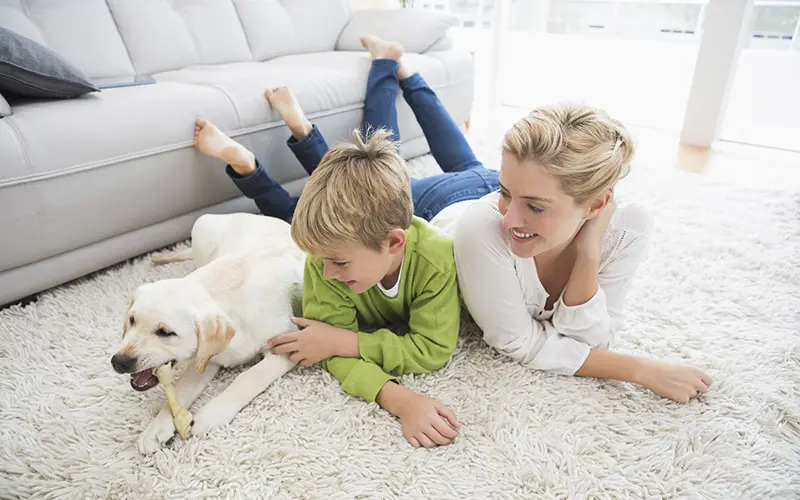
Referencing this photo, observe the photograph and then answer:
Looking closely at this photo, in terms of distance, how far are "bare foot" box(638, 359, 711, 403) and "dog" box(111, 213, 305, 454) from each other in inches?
27.2

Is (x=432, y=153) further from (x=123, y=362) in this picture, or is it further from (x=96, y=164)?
(x=123, y=362)

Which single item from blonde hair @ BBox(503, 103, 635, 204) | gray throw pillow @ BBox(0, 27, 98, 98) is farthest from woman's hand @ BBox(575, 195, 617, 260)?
gray throw pillow @ BBox(0, 27, 98, 98)

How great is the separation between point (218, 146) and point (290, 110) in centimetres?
25

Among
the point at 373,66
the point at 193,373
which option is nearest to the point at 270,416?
the point at 193,373

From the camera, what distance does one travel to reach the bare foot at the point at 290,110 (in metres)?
1.50

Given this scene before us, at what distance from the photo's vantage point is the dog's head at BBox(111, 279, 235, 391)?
0.86 meters

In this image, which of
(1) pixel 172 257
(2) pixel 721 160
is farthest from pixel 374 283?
(2) pixel 721 160

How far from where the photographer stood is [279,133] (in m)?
1.58

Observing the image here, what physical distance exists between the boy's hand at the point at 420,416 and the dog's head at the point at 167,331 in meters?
0.31

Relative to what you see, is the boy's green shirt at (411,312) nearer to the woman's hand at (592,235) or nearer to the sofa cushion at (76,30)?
the woman's hand at (592,235)

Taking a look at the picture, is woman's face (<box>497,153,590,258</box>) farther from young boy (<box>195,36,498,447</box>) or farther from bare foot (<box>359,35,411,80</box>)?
bare foot (<box>359,35,411,80</box>)

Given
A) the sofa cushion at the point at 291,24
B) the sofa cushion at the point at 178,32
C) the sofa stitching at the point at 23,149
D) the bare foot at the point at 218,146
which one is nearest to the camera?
the sofa stitching at the point at 23,149

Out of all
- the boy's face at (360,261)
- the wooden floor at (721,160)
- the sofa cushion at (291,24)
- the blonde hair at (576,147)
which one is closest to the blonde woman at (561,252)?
the blonde hair at (576,147)

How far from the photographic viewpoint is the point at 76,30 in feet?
5.35
